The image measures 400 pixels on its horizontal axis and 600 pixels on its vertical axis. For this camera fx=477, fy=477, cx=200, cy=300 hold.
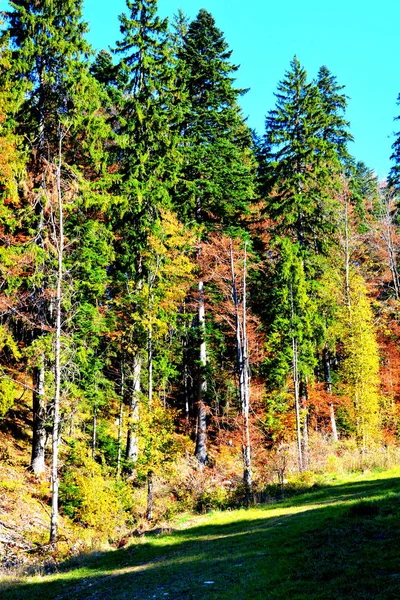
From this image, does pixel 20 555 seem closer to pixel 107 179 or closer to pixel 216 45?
pixel 107 179

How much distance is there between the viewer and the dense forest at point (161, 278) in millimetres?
16844

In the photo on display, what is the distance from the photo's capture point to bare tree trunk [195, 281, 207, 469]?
22.2 meters

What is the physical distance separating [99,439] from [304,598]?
19240 millimetres

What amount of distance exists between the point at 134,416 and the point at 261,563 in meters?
10.5

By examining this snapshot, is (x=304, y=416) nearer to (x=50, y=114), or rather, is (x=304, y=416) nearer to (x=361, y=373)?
(x=361, y=373)

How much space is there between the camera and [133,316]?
18641mm

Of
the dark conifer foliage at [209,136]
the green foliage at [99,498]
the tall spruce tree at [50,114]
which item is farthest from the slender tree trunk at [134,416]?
the dark conifer foliage at [209,136]

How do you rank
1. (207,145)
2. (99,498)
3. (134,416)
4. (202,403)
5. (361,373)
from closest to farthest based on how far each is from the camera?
(99,498) → (134,416) → (202,403) → (361,373) → (207,145)

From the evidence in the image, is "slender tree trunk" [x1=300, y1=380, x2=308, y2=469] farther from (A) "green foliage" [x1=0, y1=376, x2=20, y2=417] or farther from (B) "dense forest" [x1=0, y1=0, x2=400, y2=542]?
(A) "green foliage" [x1=0, y1=376, x2=20, y2=417]

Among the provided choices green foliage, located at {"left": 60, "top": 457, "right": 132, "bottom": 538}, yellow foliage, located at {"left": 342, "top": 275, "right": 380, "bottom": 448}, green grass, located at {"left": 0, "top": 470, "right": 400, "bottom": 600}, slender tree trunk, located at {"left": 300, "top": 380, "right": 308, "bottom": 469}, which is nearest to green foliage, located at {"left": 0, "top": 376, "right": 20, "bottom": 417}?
green foliage, located at {"left": 60, "top": 457, "right": 132, "bottom": 538}

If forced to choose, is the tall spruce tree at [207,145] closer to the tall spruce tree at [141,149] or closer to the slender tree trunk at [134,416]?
the tall spruce tree at [141,149]

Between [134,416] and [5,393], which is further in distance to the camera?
[134,416]

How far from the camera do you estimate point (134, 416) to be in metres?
17.5

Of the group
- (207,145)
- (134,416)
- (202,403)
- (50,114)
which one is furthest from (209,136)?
(134,416)
